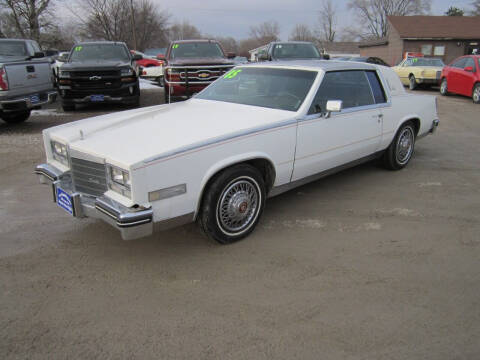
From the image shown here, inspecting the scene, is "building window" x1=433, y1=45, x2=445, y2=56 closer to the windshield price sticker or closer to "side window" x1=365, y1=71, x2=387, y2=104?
"side window" x1=365, y1=71, x2=387, y2=104

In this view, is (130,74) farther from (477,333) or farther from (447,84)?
(447,84)

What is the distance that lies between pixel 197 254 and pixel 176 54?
922 centimetres

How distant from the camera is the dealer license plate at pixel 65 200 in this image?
3248 mm

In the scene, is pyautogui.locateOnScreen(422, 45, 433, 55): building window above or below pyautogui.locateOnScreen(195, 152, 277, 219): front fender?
above

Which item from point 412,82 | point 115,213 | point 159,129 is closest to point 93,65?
point 159,129

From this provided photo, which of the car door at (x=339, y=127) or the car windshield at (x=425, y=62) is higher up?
the car windshield at (x=425, y=62)

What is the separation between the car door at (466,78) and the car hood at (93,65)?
1089 cm

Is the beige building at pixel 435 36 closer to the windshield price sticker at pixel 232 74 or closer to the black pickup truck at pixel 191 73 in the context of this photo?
the black pickup truck at pixel 191 73

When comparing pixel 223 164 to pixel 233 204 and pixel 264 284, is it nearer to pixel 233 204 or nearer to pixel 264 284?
pixel 233 204

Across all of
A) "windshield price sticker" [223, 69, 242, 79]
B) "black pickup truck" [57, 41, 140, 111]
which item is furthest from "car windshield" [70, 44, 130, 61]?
"windshield price sticker" [223, 69, 242, 79]

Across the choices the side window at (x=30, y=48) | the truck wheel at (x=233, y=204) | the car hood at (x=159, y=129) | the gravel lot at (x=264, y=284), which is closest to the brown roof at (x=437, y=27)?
the side window at (x=30, y=48)

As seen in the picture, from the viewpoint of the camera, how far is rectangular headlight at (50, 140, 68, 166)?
368cm

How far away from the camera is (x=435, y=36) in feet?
108

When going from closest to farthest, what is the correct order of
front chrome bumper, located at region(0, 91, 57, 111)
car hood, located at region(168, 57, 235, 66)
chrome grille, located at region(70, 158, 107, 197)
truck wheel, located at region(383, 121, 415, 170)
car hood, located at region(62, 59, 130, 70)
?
1. chrome grille, located at region(70, 158, 107, 197)
2. truck wheel, located at region(383, 121, 415, 170)
3. front chrome bumper, located at region(0, 91, 57, 111)
4. car hood, located at region(62, 59, 130, 70)
5. car hood, located at region(168, 57, 235, 66)
